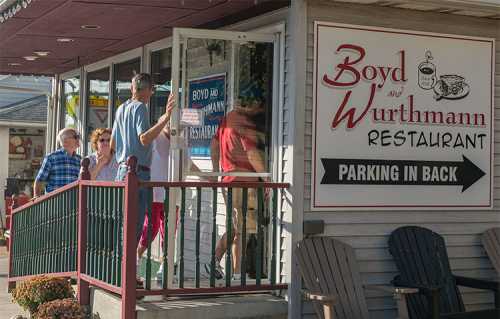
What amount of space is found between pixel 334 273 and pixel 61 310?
2239 millimetres

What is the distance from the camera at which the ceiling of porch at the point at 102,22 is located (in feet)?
23.8

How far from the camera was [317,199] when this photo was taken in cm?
671

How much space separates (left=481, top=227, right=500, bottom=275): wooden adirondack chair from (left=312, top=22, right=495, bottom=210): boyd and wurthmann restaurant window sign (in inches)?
9.8

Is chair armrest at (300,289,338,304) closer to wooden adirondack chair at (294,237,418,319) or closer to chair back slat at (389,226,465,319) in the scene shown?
wooden adirondack chair at (294,237,418,319)

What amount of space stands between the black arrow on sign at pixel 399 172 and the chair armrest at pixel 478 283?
2.60 ft

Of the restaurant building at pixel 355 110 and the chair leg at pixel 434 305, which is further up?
the restaurant building at pixel 355 110

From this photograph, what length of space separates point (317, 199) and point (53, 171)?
3.22 metres

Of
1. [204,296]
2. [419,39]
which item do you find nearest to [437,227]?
[419,39]

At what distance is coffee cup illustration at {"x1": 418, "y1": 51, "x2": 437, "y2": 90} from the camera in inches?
282

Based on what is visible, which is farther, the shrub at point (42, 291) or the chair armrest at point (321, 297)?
the shrub at point (42, 291)

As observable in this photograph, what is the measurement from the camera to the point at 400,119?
23.2 feet

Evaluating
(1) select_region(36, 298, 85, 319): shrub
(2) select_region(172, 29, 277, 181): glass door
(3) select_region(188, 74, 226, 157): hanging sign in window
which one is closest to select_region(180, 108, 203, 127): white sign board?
(2) select_region(172, 29, 277, 181): glass door

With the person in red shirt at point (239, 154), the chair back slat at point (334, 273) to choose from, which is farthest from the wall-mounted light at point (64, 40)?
the chair back slat at point (334, 273)

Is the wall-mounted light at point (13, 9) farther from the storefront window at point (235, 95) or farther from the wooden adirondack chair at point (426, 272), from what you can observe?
the wooden adirondack chair at point (426, 272)
